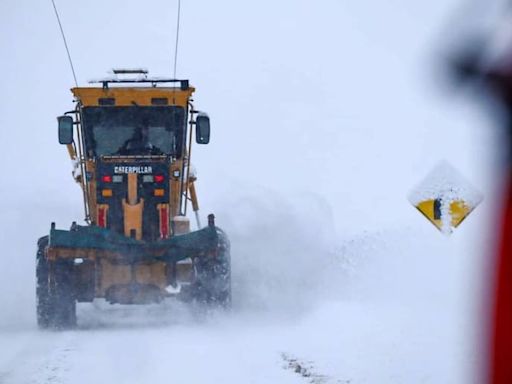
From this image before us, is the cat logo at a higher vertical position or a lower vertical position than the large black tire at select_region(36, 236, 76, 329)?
higher

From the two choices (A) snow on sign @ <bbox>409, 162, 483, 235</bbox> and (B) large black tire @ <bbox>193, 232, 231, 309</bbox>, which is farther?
(B) large black tire @ <bbox>193, 232, 231, 309</bbox>

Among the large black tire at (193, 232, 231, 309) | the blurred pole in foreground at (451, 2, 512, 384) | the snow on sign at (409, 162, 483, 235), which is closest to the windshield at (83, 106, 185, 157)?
the large black tire at (193, 232, 231, 309)

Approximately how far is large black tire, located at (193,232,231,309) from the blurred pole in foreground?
34.2ft

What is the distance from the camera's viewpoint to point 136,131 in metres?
15.1

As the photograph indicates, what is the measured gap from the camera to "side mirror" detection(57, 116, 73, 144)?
14234 millimetres

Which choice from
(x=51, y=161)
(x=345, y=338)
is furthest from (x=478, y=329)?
(x=51, y=161)

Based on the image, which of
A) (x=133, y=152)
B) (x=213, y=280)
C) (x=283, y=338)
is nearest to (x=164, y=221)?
(x=133, y=152)

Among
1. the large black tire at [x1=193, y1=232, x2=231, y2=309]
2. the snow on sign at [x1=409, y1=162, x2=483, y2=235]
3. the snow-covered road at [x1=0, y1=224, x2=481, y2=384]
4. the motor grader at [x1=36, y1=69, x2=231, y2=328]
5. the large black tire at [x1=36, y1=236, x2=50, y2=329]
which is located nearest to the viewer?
the snow-covered road at [x1=0, y1=224, x2=481, y2=384]

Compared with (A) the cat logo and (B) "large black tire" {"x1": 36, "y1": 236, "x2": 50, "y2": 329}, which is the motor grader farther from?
(B) "large black tire" {"x1": 36, "y1": 236, "x2": 50, "y2": 329}

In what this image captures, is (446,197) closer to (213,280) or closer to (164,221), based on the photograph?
(213,280)

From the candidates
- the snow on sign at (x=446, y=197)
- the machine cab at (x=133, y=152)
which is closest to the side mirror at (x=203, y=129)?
the machine cab at (x=133, y=152)

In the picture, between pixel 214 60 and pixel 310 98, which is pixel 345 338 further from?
pixel 214 60

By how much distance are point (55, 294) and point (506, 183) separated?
1073 cm

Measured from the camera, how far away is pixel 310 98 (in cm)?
6372
